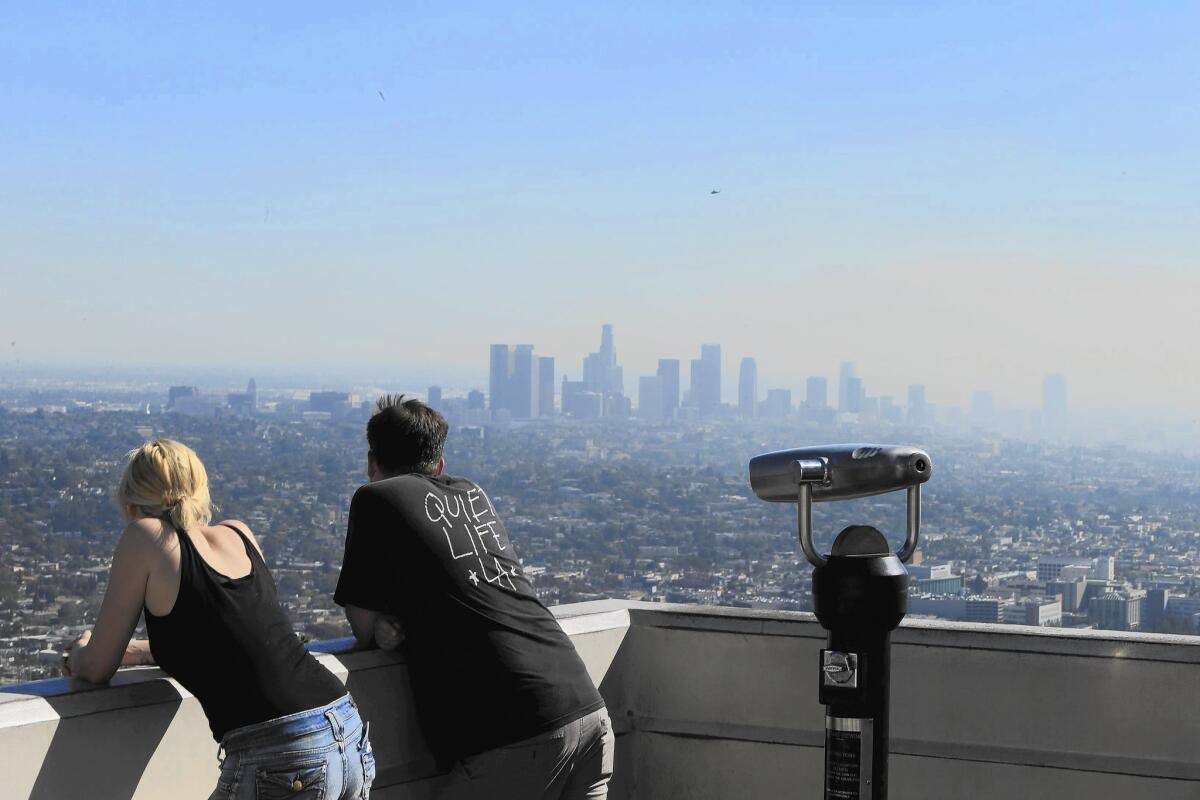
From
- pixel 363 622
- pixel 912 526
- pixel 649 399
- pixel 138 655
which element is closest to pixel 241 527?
pixel 138 655

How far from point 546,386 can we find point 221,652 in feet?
172

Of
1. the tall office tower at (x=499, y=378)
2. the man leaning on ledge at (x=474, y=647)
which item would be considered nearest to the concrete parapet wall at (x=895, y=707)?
the man leaning on ledge at (x=474, y=647)

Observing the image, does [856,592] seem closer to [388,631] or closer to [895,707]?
[895,707]

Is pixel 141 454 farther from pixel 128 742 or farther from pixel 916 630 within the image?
pixel 916 630

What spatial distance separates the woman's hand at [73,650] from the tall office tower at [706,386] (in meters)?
58.9

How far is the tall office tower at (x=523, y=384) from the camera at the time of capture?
52625 millimetres

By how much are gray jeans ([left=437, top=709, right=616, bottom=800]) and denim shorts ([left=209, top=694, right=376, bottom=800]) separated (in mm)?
402

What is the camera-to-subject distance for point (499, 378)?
52.9m

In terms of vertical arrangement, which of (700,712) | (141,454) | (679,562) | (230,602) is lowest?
(679,562)

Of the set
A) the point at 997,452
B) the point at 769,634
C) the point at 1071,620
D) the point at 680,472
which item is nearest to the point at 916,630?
the point at 769,634

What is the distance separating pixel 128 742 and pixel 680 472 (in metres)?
43.0

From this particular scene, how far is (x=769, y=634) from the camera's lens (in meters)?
4.32

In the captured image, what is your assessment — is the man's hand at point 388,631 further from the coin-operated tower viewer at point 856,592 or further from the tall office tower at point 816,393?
the tall office tower at point 816,393

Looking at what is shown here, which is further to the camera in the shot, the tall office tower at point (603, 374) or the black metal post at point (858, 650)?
the tall office tower at point (603, 374)
